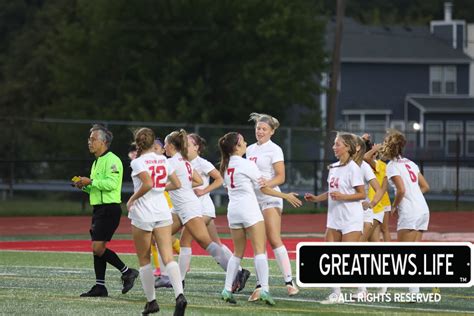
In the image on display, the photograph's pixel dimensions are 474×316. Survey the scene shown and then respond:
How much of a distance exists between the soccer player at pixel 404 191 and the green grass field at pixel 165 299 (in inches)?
35.7

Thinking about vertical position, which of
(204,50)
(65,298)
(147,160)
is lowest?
(65,298)

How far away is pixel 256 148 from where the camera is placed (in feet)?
50.5

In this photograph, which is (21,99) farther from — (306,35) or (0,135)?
(0,135)

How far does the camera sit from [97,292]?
591 inches

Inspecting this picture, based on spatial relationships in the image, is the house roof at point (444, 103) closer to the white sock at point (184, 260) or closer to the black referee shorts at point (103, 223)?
the white sock at point (184, 260)

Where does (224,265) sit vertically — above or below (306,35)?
below

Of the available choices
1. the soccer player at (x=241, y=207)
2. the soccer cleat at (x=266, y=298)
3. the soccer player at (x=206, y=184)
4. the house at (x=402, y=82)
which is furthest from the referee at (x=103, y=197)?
the house at (x=402, y=82)

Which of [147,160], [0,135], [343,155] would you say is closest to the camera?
[147,160]

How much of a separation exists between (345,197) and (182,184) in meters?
2.06

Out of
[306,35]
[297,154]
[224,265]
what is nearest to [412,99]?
[306,35]

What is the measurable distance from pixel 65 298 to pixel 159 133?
2827cm

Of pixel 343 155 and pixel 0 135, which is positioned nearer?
pixel 343 155

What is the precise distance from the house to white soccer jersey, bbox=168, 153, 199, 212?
1941 inches

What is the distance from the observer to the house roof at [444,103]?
214 feet
